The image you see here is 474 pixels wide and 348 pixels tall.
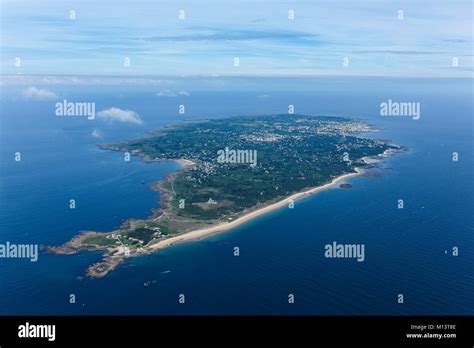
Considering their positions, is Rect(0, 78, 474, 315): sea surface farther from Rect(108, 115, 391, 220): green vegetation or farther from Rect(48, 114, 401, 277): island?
Rect(108, 115, 391, 220): green vegetation

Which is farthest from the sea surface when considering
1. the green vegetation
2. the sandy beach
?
the green vegetation

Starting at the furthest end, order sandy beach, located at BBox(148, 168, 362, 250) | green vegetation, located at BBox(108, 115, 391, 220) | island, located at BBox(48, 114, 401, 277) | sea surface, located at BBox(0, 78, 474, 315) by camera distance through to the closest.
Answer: green vegetation, located at BBox(108, 115, 391, 220) → island, located at BBox(48, 114, 401, 277) → sandy beach, located at BBox(148, 168, 362, 250) → sea surface, located at BBox(0, 78, 474, 315)

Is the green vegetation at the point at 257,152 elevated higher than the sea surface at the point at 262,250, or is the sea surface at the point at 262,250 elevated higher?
the green vegetation at the point at 257,152

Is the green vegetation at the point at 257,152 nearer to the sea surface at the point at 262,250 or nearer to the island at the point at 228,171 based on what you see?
the island at the point at 228,171

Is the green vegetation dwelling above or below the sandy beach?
above

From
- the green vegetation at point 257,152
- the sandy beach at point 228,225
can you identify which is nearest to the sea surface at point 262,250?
the sandy beach at point 228,225

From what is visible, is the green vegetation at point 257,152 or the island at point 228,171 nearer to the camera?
the island at point 228,171

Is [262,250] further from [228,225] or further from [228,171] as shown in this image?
[228,171]

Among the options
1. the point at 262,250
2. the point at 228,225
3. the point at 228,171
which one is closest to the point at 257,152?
the point at 228,171
